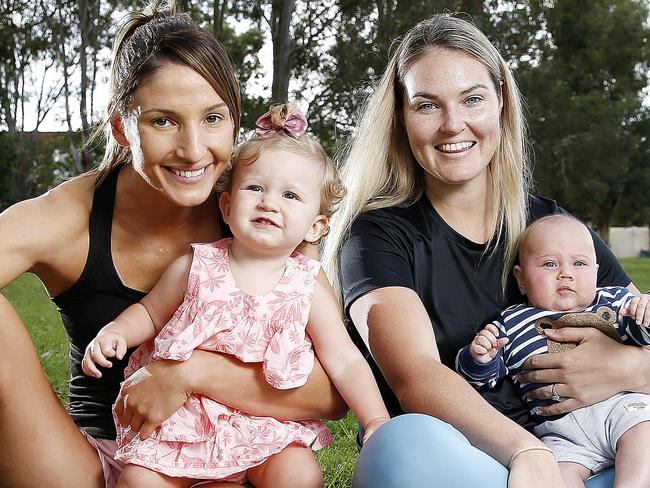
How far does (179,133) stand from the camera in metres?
2.75

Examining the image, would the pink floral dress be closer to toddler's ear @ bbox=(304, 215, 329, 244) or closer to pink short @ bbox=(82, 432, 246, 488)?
pink short @ bbox=(82, 432, 246, 488)

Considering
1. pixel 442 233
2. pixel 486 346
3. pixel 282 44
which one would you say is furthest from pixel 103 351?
pixel 282 44

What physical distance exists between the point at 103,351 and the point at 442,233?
4.30 feet

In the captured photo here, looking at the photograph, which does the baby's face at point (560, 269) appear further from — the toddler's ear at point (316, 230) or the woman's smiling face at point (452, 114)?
the toddler's ear at point (316, 230)

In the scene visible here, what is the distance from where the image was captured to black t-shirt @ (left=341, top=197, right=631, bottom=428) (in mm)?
3090

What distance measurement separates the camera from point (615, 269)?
345 cm

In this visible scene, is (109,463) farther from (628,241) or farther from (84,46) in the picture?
(628,241)

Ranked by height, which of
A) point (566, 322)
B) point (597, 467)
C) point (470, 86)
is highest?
point (470, 86)

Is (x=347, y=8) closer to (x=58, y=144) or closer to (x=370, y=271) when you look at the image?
(x=58, y=144)

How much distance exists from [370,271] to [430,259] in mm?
289

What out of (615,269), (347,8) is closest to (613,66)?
(347,8)

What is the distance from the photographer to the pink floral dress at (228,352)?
259 cm

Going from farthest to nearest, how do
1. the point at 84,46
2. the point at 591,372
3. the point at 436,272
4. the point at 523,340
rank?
the point at 84,46 < the point at 436,272 < the point at 523,340 < the point at 591,372

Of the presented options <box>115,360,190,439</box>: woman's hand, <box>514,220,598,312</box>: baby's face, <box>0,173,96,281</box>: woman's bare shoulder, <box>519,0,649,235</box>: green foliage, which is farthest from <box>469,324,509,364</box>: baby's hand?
<box>519,0,649,235</box>: green foliage
